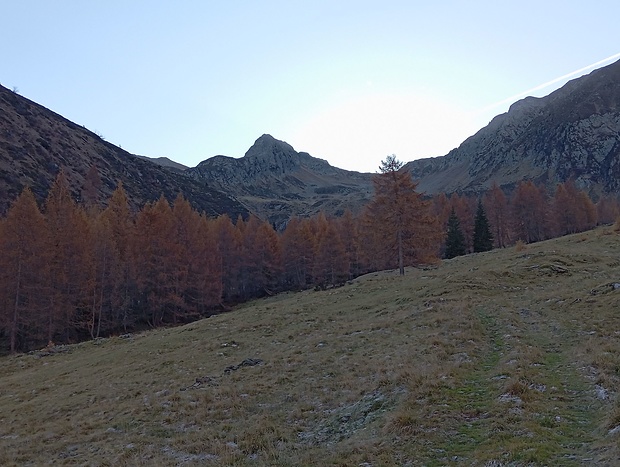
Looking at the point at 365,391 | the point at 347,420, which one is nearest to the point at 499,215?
the point at 365,391

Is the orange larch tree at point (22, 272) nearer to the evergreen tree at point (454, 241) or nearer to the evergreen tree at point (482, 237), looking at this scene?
the evergreen tree at point (454, 241)

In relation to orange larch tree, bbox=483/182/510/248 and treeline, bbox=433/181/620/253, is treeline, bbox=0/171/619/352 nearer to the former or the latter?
treeline, bbox=433/181/620/253

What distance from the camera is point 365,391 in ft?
44.8

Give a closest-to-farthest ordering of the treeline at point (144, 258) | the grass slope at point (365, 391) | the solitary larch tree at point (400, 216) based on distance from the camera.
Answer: the grass slope at point (365, 391) → the treeline at point (144, 258) → the solitary larch tree at point (400, 216)

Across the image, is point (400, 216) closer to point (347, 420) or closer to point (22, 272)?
point (347, 420)

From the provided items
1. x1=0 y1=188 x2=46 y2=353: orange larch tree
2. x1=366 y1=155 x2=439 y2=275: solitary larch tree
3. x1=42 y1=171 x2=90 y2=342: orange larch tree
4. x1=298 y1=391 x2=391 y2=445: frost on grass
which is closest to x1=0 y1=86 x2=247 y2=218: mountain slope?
x1=42 y1=171 x2=90 y2=342: orange larch tree

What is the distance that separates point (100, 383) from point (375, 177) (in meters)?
35.6

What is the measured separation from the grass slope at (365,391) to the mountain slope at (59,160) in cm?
8292

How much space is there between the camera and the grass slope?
30.9 feet

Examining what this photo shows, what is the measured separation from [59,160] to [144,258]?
84704 millimetres

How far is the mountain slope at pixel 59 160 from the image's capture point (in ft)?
345

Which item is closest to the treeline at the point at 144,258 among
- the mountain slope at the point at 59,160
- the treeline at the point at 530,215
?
the treeline at the point at 530,215

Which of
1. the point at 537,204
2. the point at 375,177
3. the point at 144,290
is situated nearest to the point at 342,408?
the point at 375,177

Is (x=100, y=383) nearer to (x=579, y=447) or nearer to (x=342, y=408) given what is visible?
(x=342, y=408)
